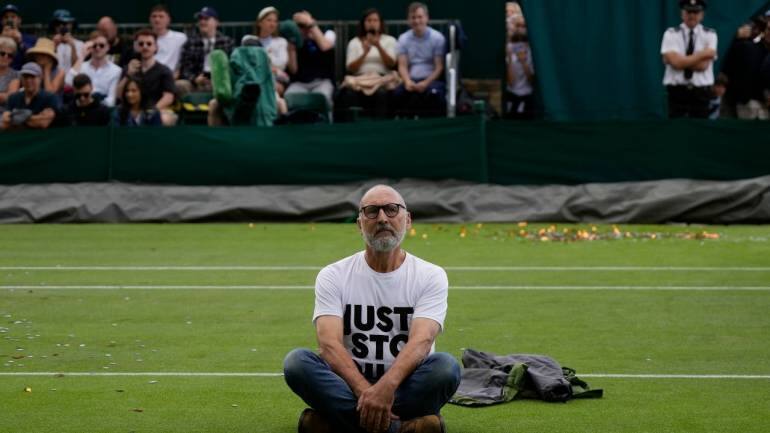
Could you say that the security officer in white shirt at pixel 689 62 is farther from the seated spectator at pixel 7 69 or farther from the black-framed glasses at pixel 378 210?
the black-framed glasses at pixel 378 210

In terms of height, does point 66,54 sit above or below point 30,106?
above

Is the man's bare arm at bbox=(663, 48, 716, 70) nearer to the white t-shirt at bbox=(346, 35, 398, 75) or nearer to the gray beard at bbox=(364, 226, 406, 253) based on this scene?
the white t-shirt at bbox=(346, 35, 398, 75)

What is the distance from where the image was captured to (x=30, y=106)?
20.7m

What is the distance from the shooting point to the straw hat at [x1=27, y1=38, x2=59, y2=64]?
2173cm

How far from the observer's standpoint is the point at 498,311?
1198cm

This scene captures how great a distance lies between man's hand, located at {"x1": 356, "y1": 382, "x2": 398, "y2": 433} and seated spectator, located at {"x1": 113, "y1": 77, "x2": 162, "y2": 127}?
14523 millimetres

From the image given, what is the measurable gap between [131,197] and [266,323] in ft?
29.4

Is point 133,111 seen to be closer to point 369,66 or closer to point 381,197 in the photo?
point 369,66

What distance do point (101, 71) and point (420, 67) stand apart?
484 centimetres

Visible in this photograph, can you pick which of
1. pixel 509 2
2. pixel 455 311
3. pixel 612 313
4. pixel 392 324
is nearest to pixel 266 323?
pixel 455 311

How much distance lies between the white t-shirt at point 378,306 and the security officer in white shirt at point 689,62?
522 inches

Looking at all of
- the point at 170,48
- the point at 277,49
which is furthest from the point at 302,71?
the point at 170,48

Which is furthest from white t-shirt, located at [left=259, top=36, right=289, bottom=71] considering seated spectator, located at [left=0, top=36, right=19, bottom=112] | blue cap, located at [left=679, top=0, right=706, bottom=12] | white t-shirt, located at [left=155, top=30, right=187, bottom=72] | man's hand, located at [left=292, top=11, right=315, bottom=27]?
blue cap, located at [left=679, top=0, right=706, bottom=12]

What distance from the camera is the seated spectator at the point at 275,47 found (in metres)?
21.6
